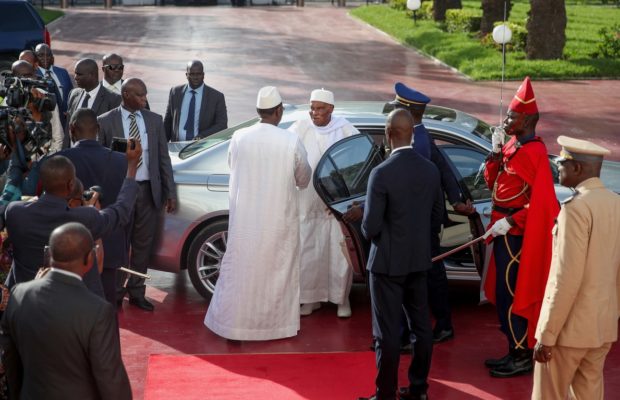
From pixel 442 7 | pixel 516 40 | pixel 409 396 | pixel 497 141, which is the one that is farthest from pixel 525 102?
pixel 442 7

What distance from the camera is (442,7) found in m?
35.3

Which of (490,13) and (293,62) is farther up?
(490,13)

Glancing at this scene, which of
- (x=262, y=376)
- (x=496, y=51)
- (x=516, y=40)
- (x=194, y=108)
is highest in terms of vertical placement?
(x=194, y=108)

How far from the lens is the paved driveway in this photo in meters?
20.5

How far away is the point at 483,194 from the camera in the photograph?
8.37 m

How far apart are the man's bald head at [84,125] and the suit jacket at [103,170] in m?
0.04

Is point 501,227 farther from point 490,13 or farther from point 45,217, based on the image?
point 490,13

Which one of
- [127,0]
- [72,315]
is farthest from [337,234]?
[127,0]

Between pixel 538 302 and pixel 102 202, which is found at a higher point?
pixel 102 202

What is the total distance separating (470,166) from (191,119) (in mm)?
3264

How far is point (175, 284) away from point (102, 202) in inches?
95.0

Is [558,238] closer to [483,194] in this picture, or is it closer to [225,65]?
[483,194]

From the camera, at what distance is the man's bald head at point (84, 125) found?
701 centimetres

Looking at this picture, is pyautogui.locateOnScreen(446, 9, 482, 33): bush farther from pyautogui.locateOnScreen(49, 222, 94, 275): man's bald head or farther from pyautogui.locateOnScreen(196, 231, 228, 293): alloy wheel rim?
pyautogui.locateOnScreen(49, 222, 94, 275): man's bald head
